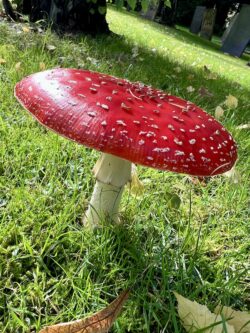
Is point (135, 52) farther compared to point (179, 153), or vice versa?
point (135, 52)

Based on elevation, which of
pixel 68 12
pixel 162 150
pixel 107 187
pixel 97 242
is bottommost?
pixel 97 242

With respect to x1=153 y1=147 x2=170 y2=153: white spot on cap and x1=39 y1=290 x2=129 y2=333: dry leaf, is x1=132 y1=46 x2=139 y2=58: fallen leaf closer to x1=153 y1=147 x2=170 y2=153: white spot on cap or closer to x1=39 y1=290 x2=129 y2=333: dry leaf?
x1=153 y1=147 x2=170 y2=153: white spot on cap

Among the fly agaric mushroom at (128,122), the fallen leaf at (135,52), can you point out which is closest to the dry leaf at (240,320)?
the fly agaric mushroom at (128,122)

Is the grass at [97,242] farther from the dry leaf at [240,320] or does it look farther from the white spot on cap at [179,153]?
the white spot on cap at [179,153]

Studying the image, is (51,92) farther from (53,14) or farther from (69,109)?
(53,14)

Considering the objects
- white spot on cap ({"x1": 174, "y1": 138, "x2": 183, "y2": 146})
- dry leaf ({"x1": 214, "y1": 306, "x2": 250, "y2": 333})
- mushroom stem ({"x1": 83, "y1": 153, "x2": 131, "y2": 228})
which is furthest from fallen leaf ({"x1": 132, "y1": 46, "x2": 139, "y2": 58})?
dry leaf ({"x1": 214, "y1": 306, "x2": 250, "y2": 333})

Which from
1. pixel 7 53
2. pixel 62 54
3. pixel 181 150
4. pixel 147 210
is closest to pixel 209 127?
pixel 181 150

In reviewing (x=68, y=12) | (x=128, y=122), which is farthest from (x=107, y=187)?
(x=68, y=12)

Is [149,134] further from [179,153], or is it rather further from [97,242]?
[97,242]
